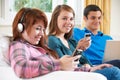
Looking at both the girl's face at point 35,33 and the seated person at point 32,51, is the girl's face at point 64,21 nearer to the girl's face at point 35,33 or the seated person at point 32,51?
the seated person at point 32,51

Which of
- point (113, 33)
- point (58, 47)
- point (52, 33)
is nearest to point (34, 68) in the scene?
point (58, 47)

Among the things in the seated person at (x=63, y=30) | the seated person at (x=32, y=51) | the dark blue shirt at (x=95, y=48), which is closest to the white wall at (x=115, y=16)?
the dark blue shirt at (x=95, y=48)

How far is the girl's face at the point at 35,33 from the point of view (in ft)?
4.49

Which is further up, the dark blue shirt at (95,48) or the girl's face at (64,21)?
the girl's face at (64,21)

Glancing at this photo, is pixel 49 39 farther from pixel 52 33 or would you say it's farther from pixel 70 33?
pixel 70 33

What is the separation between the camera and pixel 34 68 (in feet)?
3.99

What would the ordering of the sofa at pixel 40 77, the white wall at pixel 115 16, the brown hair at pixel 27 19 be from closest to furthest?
the sofa at pixel 40 77, the brown hair at pixel 27 19, the white wall at pixel 115 16

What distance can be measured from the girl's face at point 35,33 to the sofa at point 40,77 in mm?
137

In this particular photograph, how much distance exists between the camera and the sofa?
1.18 meters

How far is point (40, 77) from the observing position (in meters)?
1.21

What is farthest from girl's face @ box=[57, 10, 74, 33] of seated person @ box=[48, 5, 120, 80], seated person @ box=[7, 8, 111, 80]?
seated person @ box=[7, 8, 111, 80]

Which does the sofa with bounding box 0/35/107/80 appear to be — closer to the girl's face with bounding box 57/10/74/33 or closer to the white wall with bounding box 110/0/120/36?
the girl's face with bounding box 57/10/74/33

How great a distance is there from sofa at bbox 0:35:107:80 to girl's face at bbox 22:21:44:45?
0.14 meters

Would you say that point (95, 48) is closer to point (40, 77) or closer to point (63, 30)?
point (63, 30)
